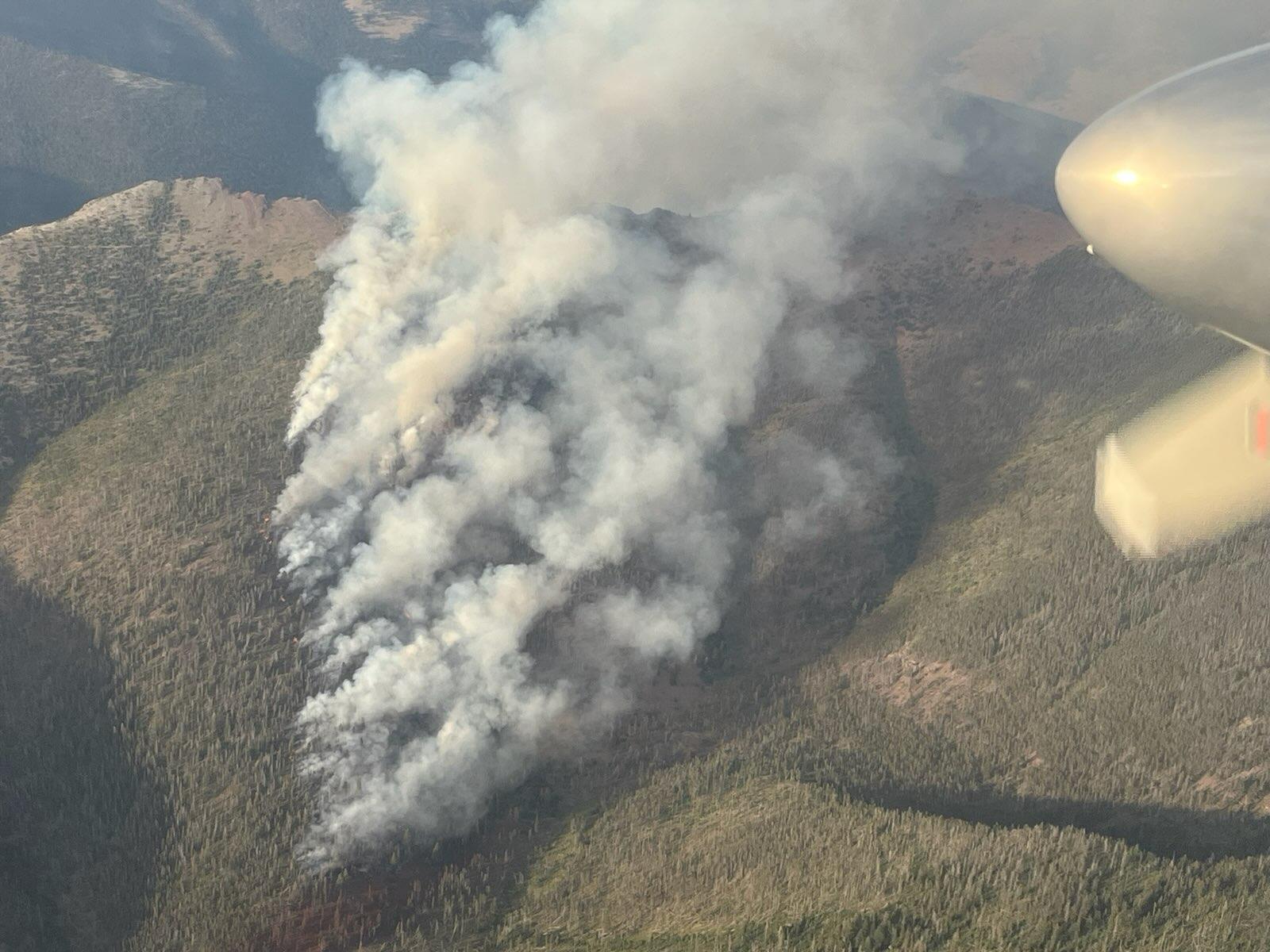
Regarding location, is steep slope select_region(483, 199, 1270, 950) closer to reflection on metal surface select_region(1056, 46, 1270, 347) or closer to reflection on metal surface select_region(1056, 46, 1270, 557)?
reflection on metal surface select_region(1056, 46, 1270, 557)

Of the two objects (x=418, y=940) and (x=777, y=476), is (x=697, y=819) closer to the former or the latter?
(x=418, y=940)

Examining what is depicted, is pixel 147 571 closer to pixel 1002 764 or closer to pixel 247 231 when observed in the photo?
pixel 247 231

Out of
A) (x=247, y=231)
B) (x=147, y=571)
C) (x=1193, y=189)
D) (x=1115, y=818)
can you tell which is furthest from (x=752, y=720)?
(x=247, y=231)

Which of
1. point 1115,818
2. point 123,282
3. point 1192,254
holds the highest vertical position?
point 1192,254

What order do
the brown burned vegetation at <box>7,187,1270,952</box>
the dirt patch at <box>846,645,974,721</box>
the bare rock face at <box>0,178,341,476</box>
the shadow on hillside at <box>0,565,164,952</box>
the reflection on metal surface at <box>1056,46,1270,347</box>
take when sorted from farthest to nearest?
the bare rock face at <box>0,178,341,476</box>
the dirt patch at <box>846,645,974,721</box>
the shadow on hillside at <box>0,565,164,952</box>
the brown burned vegetation at <box>7,187,1270,952</box>
the reflection on metal surface at <box>1056,46,1270,347</box>

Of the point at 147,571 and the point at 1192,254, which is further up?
the point at 1192,254

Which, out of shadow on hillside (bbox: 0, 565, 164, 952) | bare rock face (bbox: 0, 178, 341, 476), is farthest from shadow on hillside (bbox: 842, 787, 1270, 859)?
bare rock face (bbox: 0, 178, 341, 476)

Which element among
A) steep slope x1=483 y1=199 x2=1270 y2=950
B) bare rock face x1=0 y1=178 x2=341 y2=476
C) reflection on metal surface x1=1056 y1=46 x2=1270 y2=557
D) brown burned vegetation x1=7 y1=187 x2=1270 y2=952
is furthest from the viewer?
bare rock face x1=0 y1=178 x2=341 y2=476
